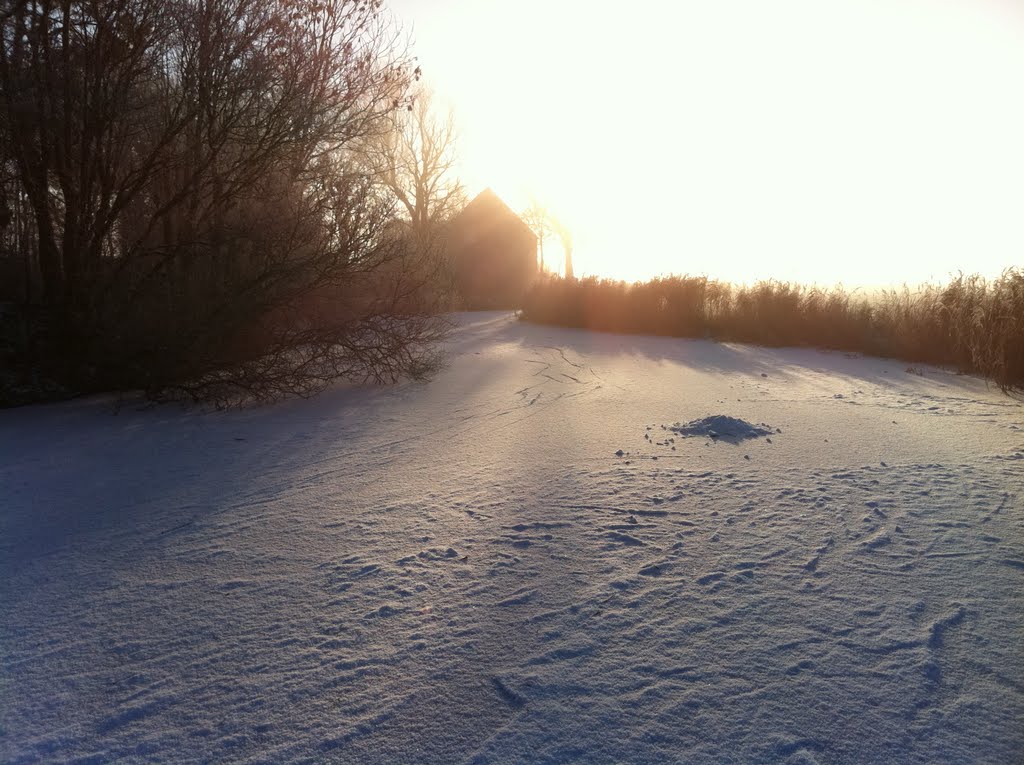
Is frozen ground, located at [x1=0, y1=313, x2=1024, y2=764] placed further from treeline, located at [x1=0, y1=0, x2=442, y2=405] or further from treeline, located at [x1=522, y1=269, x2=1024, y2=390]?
treeline, located at [x1=522, y1=269, x2=1024, y2=390]

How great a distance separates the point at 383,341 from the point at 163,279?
218 centimetres

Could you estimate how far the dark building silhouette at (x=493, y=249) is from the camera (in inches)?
952

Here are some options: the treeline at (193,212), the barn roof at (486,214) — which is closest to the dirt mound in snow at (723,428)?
the treeline at (193,212)

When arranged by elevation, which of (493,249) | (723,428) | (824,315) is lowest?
(723,428)

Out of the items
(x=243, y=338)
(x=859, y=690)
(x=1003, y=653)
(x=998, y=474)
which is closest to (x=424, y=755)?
(x=859, y=690)

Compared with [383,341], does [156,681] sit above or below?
below

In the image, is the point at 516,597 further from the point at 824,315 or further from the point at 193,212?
the point at 824,315

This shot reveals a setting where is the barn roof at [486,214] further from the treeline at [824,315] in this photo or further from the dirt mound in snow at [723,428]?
the dirt mound in snow at [723,428]

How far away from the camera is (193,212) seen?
676 centimetres

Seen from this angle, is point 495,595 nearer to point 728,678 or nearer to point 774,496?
point 728,678

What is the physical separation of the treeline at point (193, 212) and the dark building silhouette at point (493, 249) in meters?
16.3

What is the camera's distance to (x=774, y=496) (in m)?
3.46

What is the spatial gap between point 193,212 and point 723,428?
572 centimetres

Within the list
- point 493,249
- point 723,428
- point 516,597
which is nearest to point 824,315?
point 723,428
